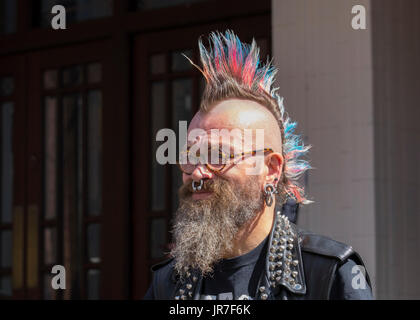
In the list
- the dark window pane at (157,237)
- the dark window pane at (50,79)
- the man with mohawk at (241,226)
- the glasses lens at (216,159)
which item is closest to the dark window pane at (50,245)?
the dark window pane at (157,237)

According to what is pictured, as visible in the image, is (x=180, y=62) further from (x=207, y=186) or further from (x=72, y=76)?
(x=207, y=186)

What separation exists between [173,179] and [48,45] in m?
1.31

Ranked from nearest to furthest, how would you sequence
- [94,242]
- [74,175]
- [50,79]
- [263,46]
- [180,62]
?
[263,46] → [180,62] → [94,242] → [74,175] → [50,79]

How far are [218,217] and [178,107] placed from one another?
2.70m

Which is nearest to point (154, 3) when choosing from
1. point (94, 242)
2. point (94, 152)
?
point (94, 152)

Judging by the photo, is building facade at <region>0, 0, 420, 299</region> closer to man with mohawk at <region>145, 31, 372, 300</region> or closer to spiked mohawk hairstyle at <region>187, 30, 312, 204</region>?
spiked mohawk hairstyle at <region>187, 30, 312, 204</region>

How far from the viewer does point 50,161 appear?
6.04 meters

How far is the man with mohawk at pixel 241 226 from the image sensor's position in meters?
2.87

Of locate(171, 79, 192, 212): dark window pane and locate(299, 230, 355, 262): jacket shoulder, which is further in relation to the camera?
locate(171, 79, 192, 212): dark window pane

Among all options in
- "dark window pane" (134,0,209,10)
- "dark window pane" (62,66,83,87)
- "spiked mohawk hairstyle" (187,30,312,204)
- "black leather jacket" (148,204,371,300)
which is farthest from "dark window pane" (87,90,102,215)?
"black leather jacket" (148,204,371,300)

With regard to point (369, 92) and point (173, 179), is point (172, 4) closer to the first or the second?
point (173, 179)
